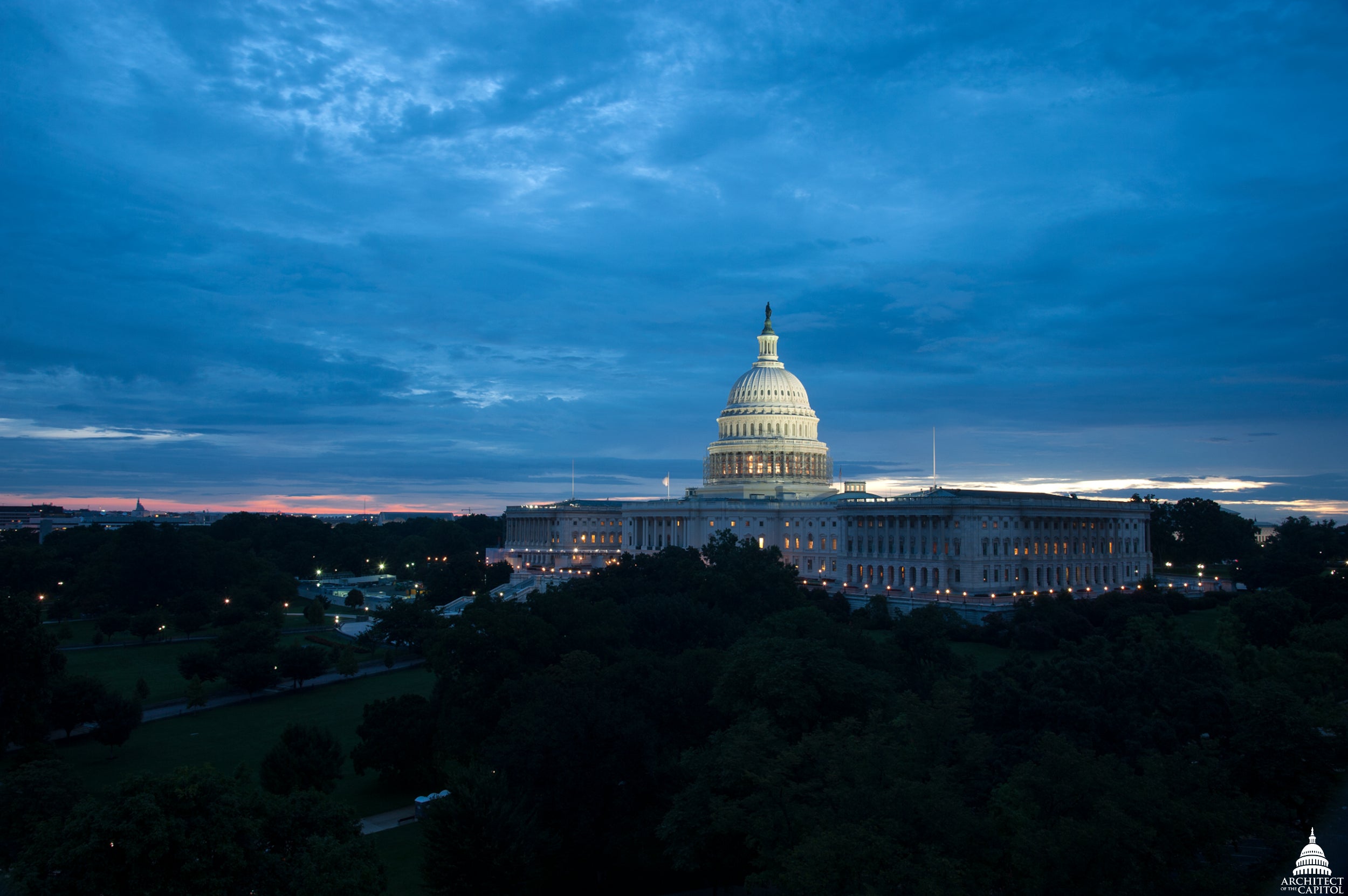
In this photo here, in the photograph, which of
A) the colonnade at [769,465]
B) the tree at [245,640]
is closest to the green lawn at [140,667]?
the tree at [245,640]

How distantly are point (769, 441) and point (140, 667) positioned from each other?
10316cm

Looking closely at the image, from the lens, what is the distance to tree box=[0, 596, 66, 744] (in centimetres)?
5259

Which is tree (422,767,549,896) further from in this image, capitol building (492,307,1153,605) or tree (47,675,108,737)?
capitol building (492,307,1153,605)

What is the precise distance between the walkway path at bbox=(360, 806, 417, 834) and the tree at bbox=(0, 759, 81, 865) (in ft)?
44.4

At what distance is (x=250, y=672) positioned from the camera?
Answer: 75625 mm

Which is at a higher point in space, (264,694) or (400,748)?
(400,748)

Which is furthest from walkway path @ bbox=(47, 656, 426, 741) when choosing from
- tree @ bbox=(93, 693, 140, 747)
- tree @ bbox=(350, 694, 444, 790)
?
tree @ bbox=(350, 694, 444, 790)

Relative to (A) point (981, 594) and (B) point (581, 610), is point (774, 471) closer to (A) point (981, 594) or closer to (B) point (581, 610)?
(A) point (981, 594)

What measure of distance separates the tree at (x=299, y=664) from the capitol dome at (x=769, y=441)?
303ft

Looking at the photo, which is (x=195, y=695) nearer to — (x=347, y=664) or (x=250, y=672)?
(x=250, y=672)

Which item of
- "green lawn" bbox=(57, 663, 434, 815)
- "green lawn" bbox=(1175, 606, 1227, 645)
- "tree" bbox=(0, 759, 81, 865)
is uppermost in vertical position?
"green lawn" bbox=(1175, 606, 1227, 645)

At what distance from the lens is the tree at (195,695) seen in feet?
232

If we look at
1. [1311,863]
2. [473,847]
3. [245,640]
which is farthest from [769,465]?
[1311,863]

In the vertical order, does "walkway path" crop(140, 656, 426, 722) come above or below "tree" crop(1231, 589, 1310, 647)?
below
